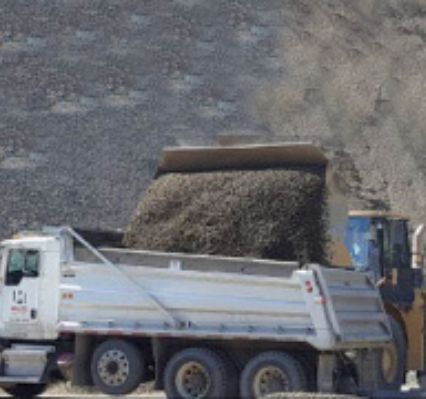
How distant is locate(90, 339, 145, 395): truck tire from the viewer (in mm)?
15641

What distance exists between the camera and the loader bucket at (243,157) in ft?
54.1

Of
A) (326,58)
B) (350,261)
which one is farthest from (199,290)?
(326,58)

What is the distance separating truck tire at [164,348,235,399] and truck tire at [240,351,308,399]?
0.32 metres

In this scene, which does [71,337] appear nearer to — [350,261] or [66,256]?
[66,256]

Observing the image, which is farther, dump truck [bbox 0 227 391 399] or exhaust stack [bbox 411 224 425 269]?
exhaust stack [bbox 411 224 425 269]

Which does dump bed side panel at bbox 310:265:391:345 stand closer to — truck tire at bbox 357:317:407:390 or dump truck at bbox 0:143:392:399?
dump truck at bbox 0:143:392:399

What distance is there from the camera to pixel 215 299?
15.2 m

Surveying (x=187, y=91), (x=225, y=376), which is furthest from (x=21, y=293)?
(x=187, y=91)

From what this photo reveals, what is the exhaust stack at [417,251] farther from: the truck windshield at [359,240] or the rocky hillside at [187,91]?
the rocky hillside at [187,91]

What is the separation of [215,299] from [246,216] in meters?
1.33

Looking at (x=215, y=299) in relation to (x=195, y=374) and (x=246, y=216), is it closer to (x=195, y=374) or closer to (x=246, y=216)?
(x=195, y=374)

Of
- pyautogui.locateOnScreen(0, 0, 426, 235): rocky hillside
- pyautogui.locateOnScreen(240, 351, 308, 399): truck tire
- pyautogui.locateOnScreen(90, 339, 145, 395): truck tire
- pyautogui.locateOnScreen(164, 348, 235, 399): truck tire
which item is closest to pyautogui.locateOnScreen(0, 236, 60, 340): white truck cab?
pyautogui.locateOnScreen(90, 339, 145, 395): truck tire

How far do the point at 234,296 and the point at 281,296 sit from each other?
588 mm

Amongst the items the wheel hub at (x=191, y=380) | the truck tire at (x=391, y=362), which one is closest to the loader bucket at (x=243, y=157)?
the truck tire at (x=391, y=362)
